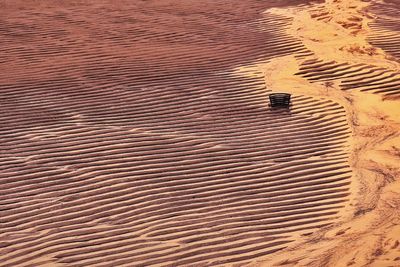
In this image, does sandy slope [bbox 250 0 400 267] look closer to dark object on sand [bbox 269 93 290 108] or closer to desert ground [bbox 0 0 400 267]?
desert ground [bbox 0 0 400 267]

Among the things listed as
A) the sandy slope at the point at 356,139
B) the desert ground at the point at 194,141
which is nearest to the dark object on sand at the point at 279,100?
the desert ground at the point at 194,141

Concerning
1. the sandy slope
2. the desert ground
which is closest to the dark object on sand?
the desert ground

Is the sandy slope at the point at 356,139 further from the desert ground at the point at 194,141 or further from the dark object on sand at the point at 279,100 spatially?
the dark object on sand at the point at 279,100

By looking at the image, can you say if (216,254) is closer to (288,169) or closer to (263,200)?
(263,200)

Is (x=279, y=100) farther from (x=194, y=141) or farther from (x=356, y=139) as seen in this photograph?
(x=194, y=141)

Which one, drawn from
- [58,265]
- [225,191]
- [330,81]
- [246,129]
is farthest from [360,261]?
[330,81]

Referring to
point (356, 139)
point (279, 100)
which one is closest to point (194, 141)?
point (279, 100)
